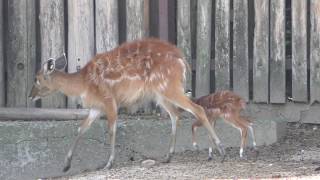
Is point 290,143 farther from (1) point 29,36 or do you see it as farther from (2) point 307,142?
(1) point 29,36

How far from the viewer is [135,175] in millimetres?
8492

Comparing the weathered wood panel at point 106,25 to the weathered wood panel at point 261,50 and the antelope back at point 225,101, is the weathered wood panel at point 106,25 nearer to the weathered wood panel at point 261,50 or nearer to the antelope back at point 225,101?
the antelope back at point 225,101

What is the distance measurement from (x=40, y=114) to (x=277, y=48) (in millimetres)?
3134

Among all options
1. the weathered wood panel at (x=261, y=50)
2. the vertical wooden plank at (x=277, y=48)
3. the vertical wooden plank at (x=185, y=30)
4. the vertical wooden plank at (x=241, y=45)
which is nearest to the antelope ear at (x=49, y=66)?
the vertical wooden plank at (x=185, y=30)

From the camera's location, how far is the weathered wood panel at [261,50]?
980 centimetres

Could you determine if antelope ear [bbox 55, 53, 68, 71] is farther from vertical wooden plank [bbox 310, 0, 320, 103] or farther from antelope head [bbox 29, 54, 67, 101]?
vertical wooden plank [bbox 310, 0, 320, 103]

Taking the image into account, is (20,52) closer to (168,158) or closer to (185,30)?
(185,30)

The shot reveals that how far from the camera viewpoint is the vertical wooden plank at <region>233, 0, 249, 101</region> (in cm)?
983

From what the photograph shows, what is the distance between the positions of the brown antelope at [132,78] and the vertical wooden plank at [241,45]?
0.93m

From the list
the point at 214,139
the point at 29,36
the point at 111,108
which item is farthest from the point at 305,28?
the point at 29,36

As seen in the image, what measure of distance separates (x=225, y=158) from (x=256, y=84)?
1175 mm

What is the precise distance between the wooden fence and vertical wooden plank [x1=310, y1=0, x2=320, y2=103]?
12mm

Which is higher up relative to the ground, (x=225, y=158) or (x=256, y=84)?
(x=256, y=84)

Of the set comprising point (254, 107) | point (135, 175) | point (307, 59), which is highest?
point (307, 59)
